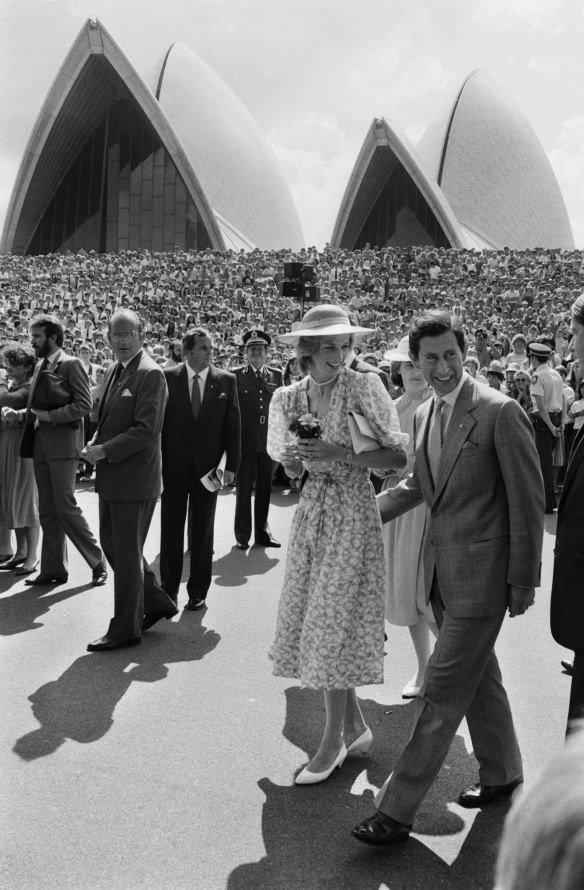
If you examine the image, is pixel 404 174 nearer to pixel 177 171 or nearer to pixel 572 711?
pixel 177 171

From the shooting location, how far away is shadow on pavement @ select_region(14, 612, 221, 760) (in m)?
3.55

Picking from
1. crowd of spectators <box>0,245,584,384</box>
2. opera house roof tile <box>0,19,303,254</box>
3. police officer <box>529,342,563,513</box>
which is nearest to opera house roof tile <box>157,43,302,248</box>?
opera house roof tile <box>0,19,303,254</box>

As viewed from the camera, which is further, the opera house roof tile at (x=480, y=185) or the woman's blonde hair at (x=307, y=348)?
the opera house roof tile at (x=480, y=185)

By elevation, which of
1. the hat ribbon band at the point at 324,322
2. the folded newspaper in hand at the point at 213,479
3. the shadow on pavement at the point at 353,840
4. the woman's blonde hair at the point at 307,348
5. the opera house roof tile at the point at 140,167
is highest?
the opera house roof tile at the point at 140,167

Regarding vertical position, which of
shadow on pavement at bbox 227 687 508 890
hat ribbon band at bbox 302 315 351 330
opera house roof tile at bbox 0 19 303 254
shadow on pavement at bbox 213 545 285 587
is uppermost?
opera house roof tile at bbox 0 19 303 254

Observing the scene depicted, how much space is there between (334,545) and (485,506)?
65 centimetres

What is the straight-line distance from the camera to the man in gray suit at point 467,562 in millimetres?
2672

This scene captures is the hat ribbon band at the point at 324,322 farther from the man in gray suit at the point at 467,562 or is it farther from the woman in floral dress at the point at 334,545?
the man in gray suit at the point at 467,562

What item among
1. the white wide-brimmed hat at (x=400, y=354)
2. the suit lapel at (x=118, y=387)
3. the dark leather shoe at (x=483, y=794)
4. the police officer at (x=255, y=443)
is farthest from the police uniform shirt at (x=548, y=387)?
the dark leather shoe at (x=483, y=794)

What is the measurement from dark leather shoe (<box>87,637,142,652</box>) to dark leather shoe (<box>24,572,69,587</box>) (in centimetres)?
148

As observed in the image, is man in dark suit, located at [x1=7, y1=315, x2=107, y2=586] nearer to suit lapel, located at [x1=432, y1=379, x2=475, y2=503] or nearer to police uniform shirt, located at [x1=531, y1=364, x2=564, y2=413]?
suit lapel, located at [x1=432, y1=379, x2=475, y2=503]

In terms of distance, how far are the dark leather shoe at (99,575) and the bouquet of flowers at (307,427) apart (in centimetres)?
333

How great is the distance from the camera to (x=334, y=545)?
10.4 feet

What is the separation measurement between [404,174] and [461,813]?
52.5m
